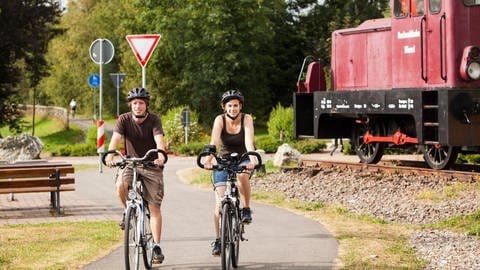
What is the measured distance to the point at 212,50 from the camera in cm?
5750

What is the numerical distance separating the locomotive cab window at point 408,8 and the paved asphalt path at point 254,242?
5.00 m

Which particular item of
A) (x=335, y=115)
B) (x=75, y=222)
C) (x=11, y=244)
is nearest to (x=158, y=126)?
(x=11, y=244)

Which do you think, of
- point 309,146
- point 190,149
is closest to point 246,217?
point 309,146

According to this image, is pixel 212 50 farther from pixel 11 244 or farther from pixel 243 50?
pixel 11 244

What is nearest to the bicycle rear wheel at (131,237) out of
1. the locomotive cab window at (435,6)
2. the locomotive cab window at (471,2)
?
the locomotive cab window at (435,6)

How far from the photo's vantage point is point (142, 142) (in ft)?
31.1

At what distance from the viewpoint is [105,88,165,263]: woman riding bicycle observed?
934 centimetres

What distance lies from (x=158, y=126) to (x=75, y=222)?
4456 millimetres

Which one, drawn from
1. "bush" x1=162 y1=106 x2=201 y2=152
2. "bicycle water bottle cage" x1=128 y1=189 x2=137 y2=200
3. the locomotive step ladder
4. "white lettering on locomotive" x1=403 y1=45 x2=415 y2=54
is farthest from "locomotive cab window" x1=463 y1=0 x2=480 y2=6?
"bush" x1=162 y1=106 x2=201 y2=152

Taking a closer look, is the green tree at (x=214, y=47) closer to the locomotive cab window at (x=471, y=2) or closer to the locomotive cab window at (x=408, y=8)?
the locomotive cab window at (x=408, y=8)

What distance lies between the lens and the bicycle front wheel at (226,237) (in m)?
8.84

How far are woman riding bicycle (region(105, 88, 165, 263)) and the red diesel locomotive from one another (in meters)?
7.65

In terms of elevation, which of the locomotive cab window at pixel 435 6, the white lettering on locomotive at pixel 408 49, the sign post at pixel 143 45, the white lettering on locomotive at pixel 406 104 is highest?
the locomotive cab window at pixel 435 6

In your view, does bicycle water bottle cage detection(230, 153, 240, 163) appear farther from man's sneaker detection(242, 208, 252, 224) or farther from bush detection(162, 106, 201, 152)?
bush detection(162, 106, 201, 152)
